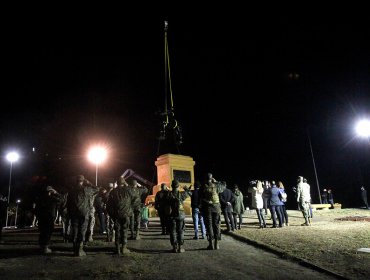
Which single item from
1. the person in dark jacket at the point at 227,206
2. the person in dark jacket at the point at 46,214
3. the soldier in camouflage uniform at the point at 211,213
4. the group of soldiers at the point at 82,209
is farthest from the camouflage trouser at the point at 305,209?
the person in dark jacket at the point at 46,214

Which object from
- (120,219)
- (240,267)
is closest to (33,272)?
(120,219)

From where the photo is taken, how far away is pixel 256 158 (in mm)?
44812

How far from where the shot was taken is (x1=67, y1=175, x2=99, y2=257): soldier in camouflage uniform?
25.9ft

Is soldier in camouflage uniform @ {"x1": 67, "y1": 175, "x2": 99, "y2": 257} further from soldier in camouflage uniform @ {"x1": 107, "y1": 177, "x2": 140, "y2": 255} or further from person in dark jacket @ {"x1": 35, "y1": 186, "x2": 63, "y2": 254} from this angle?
person in dark jacket @ {"x1": 35, "y1": 186, "x2": 63, "y2": 254}

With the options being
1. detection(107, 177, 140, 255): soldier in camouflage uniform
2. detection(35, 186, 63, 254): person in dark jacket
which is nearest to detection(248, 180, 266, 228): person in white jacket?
detection(107, 177, 140, 255): soldier in camouflage uniform

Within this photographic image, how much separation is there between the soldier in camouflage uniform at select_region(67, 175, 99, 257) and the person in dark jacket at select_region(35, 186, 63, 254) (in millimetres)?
1055

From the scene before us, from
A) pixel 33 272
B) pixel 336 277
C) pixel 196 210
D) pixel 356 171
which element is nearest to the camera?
pixel 336 277

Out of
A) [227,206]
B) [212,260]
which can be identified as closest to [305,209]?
[227,206]

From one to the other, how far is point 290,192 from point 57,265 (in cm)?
3816

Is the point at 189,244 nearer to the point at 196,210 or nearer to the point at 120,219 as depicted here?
the point at 196,210

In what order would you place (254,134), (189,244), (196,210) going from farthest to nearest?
(254,134) < (196,210) < (189,244)

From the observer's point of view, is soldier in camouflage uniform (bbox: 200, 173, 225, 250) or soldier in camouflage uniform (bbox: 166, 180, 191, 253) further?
soldier in camouflage uniform (bbox: 200, 173, 225, 250)

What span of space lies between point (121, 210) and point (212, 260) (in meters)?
2.82

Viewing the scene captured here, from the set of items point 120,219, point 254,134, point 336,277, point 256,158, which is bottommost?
point 336,277
